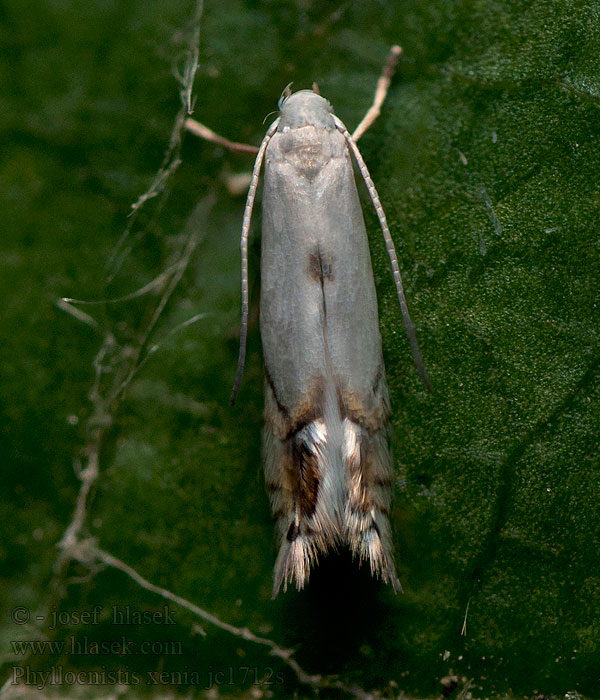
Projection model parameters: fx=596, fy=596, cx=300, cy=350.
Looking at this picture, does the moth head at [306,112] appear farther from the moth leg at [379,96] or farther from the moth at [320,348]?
the moth leg at [379,96]

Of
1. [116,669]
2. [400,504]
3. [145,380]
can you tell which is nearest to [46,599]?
[116,669]

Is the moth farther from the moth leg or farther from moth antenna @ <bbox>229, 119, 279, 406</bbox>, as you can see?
the moth leg

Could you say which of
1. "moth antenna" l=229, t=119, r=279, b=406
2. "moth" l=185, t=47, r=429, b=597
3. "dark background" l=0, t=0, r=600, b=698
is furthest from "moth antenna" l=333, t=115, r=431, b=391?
"moth antenna" l=229, t=119, r=279, b=406

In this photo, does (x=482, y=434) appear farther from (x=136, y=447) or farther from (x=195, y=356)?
(x=136, y=447)

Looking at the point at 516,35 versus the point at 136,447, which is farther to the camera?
the point at 136,447

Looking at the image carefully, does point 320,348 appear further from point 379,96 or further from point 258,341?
point 379,96

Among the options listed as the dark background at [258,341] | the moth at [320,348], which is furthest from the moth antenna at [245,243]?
the dark background at [258,341]

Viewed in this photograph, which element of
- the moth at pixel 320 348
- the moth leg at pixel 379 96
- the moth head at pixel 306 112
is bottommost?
the moth at pixel 320 348
